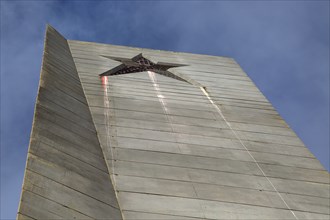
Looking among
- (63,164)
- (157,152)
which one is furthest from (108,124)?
(63,164)

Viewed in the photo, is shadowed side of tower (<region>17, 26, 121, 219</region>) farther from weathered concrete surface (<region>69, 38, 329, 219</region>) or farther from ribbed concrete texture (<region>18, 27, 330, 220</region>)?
weathered concrete surface (<region>69, 38, 329, 219</region>)

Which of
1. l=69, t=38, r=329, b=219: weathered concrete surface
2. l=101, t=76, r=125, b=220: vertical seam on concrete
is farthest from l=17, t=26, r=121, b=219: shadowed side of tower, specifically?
l=69, t=38, r=329, b=219: weathered concrete surface

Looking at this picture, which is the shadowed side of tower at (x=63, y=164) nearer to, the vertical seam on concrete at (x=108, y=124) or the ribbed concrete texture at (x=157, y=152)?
the ribbed concrete texture at (x=157, y=152)

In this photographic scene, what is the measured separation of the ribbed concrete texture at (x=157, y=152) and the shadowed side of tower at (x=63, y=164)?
0.03 metres

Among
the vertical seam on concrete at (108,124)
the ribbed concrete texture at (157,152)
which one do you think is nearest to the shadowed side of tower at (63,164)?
the ribbed concrete texture at (157,152)

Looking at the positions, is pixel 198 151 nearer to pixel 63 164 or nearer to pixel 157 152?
pixel 157 152

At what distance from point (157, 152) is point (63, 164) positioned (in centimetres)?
379

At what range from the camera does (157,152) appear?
13.4 meters

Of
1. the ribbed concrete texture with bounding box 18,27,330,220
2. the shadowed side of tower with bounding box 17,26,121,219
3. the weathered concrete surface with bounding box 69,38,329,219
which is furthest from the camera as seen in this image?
the weathered concrete surface with bounding box 69,38,329,219

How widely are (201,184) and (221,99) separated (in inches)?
294

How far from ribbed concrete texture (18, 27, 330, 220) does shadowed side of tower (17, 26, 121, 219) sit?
3 cm

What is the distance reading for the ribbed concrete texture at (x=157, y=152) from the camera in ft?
32.9

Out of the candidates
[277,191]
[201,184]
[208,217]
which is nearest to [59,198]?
[208,217]

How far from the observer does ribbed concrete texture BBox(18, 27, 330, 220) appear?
10023 mm
